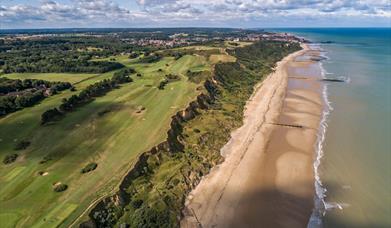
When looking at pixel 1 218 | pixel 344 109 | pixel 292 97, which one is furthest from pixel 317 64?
pixel 1 218

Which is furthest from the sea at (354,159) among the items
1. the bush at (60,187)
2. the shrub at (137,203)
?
the bush at (60,187)

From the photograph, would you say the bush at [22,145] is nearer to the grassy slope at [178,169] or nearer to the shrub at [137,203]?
the grassy slope at [178,169]

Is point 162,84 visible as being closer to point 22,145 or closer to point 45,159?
point 22,145

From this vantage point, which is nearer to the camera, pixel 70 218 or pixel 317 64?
pixel 70 218

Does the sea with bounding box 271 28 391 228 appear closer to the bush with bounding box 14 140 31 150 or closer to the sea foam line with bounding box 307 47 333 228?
the sea foam line with bounding box 307 47 333 228

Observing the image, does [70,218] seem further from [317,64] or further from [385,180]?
[317,64]

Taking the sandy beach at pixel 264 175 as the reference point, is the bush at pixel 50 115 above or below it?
above
